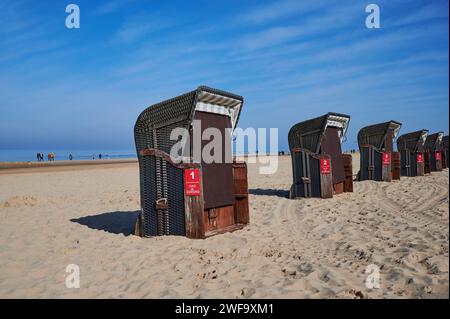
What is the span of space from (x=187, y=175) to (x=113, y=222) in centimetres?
398

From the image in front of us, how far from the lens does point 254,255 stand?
628 centimetres

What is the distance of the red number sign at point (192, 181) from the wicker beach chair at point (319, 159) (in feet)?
21.5

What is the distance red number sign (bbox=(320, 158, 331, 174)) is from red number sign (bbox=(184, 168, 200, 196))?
662cm

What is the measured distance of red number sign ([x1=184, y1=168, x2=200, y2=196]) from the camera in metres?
7.55

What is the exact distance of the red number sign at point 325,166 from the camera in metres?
12.9

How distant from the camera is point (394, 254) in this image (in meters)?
5.55

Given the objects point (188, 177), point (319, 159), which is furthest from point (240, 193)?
point (319, 159)

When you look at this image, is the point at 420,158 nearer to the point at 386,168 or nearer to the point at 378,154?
the point at 386,168

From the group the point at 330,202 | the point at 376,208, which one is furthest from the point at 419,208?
the point at 330,202
